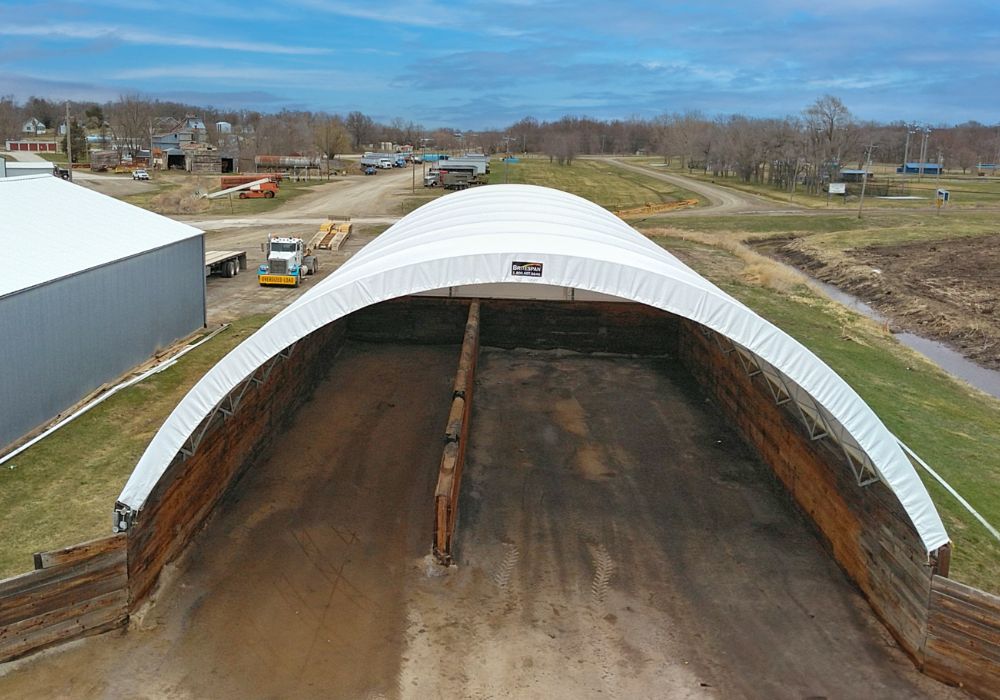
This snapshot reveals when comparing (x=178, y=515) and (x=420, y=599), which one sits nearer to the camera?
(x=420, y=599)

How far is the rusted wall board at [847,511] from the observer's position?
10367mm

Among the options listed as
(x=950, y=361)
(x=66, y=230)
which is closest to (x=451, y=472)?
(x=66, y=230)

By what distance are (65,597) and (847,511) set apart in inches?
402

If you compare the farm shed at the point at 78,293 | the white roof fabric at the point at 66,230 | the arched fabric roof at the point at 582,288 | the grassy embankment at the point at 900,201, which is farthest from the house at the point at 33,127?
the arched fabric roof at the point at 582,288

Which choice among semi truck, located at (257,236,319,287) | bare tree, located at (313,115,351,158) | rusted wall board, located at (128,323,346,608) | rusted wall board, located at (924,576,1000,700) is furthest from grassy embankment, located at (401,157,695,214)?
rusted wall board, located at (924,576,1000,700)

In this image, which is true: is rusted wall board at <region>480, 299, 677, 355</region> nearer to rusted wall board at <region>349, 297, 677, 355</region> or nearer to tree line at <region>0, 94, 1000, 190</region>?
rusted wall board at <region>349, 297, 677, 355</region>

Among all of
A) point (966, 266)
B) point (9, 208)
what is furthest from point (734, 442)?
point (966, 266)

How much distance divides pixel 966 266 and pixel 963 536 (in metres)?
33.8

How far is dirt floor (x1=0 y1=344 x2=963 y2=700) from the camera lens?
9859mm

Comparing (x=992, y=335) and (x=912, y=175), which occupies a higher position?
(x=912, y=175)

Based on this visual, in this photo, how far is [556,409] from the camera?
64.1 ft

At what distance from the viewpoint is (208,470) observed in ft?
44.0

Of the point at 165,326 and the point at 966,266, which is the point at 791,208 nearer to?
the point at 966,266

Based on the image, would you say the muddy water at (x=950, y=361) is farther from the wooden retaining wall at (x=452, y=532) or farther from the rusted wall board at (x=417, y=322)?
the rusted wall board at (x=417, y=322)
